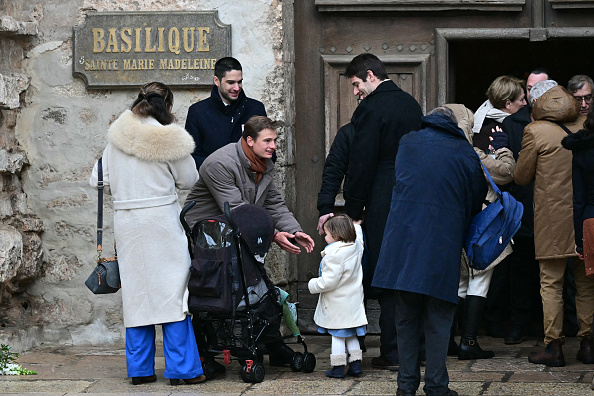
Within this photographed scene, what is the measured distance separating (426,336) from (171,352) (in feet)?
5.10

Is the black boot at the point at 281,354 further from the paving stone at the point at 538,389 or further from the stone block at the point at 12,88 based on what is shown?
the stone block at the point at 12,88

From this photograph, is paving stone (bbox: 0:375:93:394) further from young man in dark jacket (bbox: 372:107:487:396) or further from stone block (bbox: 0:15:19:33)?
stone block (bbox: 0:15:19:33)

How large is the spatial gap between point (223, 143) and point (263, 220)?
0.99m

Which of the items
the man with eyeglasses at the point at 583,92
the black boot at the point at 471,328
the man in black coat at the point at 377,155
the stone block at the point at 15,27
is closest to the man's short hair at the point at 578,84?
the man with eyeglasses at the point at 583,92

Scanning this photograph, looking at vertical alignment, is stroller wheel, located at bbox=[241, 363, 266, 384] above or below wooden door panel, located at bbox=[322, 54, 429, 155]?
below

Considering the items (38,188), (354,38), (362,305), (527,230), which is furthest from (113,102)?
(527,230)

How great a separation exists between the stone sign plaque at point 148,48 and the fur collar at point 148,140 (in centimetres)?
134

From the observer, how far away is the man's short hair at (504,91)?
699cm

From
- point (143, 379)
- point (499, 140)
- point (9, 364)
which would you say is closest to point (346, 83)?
point (499, 140)

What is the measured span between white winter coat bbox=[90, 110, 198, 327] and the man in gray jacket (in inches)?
11.7

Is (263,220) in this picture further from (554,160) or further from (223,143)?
(554,160)

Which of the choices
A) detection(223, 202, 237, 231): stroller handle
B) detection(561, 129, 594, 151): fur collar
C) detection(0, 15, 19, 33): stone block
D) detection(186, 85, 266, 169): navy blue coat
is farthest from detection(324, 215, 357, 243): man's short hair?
detection(0, 15, 19, 33): stone block

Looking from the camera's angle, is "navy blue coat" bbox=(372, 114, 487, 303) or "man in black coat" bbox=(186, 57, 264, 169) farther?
"man in black coat" bbox=(186, 57, 264, 169)

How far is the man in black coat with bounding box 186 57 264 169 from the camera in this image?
6605 mm
